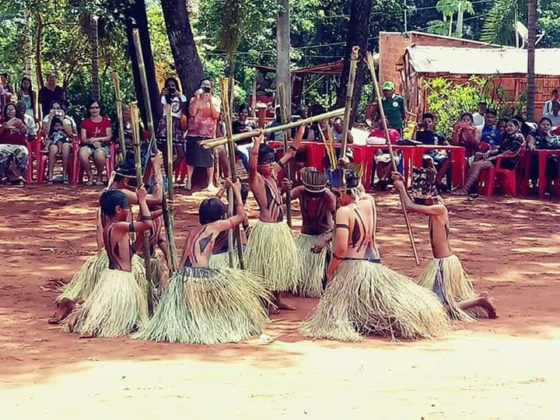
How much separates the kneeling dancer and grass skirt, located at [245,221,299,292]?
76cm

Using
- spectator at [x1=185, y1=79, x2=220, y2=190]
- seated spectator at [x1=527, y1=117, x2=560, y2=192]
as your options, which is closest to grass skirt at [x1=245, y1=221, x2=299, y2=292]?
spectator at [x1=185, y1=79, x2=220, y2=190]

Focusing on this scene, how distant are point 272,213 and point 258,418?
3218 millimetres

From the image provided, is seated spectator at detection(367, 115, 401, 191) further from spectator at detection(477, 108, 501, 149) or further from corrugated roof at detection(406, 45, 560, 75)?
corrugated roof at detection(406, 45, 560, 75)

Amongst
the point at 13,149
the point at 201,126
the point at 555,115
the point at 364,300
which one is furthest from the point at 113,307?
the point at 555,115

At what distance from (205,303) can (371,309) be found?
1.07 m

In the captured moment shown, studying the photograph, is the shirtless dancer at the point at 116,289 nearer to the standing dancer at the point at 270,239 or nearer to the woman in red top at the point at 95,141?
the standing dancer at the point at 270,239

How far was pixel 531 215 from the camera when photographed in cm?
1293

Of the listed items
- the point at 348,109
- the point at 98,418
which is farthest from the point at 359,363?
the point at 348,109

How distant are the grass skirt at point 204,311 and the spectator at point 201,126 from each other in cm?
702

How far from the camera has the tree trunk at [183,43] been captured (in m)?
14.4

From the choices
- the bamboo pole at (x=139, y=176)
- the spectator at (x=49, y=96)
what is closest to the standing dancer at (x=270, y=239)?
the bamboo pole at (x=139, y=176)

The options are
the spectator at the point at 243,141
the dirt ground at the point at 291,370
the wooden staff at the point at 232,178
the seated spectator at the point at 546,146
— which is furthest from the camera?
the seated spectator at the point at 546,146

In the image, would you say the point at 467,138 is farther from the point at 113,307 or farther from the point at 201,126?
the point at 113,307

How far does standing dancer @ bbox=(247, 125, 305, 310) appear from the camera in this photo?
788 cm
